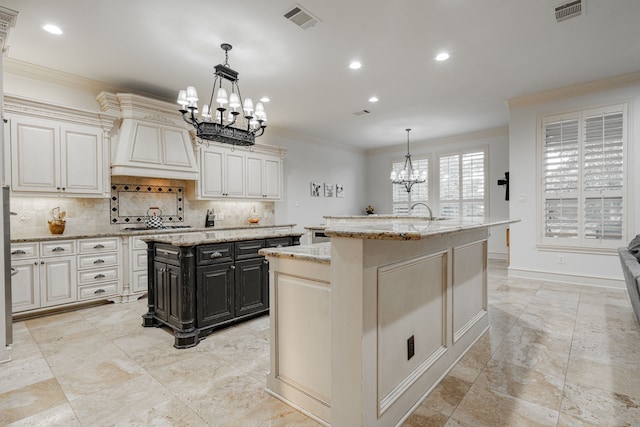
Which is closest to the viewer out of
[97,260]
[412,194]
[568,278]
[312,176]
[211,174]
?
[97,260]

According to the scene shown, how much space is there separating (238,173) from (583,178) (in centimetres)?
542

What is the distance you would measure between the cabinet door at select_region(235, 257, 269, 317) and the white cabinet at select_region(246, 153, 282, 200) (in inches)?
114

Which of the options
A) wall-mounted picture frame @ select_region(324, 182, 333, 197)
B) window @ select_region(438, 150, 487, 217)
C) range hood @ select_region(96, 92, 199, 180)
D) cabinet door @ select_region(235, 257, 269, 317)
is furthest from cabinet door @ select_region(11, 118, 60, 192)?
window @ select_region(438, 150, 487, 217)

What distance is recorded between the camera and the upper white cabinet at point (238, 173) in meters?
5.27

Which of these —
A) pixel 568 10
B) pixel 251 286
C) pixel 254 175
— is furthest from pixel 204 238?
pixel 568 10

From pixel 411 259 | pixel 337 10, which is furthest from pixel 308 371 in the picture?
pixel 337 10

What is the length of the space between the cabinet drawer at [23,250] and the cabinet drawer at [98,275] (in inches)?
20.0

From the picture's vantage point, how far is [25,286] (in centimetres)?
341

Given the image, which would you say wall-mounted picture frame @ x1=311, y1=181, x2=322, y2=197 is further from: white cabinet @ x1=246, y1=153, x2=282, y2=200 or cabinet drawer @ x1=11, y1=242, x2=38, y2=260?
cabinet drawer @ x1=11, y1=242, x2=38, y2=260

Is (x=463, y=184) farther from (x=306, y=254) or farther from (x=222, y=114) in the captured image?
(x=306, y=254)

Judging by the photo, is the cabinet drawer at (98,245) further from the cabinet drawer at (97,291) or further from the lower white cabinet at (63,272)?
the cabinet drawer at (97,291)

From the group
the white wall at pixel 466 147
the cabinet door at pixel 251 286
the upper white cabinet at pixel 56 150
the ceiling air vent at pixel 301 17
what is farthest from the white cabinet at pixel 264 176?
the white wall at pixel 466 147

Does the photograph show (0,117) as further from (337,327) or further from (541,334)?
(541,334)

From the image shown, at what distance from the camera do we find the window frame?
4.29 metres
